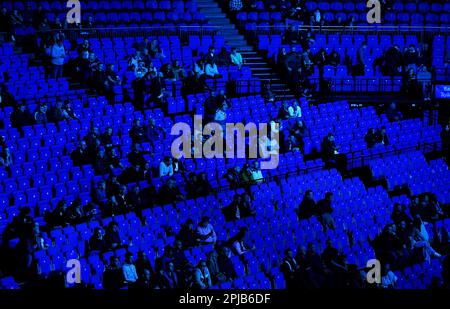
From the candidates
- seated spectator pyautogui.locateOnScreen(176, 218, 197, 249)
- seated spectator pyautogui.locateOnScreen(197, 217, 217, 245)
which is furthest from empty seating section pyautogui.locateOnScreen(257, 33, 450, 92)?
seated spectator pyautogui.locateOnScreen(176, 218, 197, 249)

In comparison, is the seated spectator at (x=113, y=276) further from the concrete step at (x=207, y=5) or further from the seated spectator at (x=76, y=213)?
the concrete step at (x=207, y=5)

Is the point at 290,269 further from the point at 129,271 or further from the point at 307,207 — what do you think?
the point at 129,271

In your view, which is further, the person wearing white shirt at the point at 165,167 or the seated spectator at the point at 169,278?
the person wearing white shirt at the point at 165,167

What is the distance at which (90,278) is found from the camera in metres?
17.0

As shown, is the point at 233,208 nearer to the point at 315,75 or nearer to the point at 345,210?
the point at 345,210

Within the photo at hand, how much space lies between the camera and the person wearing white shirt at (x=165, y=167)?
65.5 feet

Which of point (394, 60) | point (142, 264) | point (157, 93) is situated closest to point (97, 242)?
point (142, 264)

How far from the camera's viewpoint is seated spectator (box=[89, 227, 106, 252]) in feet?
58.0

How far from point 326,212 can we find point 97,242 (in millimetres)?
4183

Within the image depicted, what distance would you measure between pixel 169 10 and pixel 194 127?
435cm

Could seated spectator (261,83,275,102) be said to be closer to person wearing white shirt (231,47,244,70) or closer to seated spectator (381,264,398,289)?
person wearing white shirt (231,47,244,70)

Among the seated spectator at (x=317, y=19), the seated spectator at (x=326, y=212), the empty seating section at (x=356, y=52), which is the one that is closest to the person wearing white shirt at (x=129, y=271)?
the seated spectator at (x=326, y=212)

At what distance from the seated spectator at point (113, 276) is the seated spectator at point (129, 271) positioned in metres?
0.06
